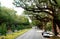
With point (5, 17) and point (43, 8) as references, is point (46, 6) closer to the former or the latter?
point (43, 8)

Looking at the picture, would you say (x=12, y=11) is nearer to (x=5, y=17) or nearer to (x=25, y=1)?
(x=5, y=17)

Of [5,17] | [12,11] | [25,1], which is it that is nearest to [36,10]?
[25,1]

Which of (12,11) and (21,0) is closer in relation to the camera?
(21,0)

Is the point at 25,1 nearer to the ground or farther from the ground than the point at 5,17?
farther from the ground

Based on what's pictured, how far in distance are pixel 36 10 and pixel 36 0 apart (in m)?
5.50

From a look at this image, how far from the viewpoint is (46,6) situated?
137 ft

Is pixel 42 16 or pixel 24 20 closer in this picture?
pixel 42 16

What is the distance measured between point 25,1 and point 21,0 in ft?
2.77

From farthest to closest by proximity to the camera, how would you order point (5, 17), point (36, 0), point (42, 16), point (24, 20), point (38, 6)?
point (24, 20) < point (5, 17) < point (42, 16) < point (38, 6) < point (36, 0)

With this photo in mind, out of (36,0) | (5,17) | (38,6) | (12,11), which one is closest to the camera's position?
(36,0)

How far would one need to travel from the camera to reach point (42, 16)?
2384 inches

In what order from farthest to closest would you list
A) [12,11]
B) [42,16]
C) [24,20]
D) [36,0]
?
[24,20] → [12,11] → [42,16] → [36,0]

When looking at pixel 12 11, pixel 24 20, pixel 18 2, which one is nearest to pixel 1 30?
pixel 18 2

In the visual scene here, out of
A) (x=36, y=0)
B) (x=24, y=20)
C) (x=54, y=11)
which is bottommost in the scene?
(x=24, y=20)
